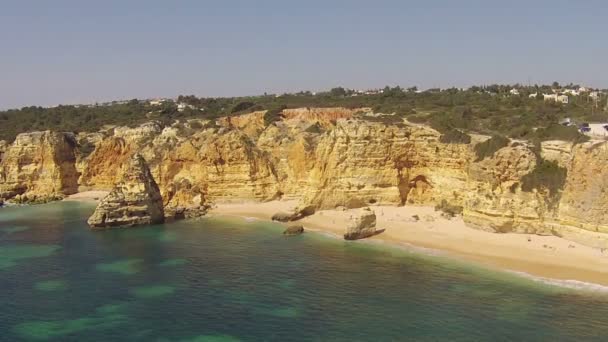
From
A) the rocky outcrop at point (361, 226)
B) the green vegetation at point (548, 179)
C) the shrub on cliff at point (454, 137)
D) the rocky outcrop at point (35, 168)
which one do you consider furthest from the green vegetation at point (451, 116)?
the rocky outcrop at point (361, 226)

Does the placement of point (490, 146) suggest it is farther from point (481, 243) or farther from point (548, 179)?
point (481, 243)

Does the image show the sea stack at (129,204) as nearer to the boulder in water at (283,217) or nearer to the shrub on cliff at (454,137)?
the boulder in water at (283,217)

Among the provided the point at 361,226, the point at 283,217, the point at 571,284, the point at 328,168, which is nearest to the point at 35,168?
the point at 283,217

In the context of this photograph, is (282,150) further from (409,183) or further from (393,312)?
(393,312)

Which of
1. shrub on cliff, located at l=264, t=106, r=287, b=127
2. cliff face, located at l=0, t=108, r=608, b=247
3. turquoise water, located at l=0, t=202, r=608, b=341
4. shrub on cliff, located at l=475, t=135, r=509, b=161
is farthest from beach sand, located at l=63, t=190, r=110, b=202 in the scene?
shrub on cliff, located at l=475, t=135, r=509, b=161

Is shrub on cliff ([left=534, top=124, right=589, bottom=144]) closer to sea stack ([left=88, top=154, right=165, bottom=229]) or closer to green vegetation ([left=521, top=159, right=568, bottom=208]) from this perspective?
green vegetation ([left=521, top=159, right=568, bottom=208])

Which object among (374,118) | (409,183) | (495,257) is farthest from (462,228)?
(374,118)
